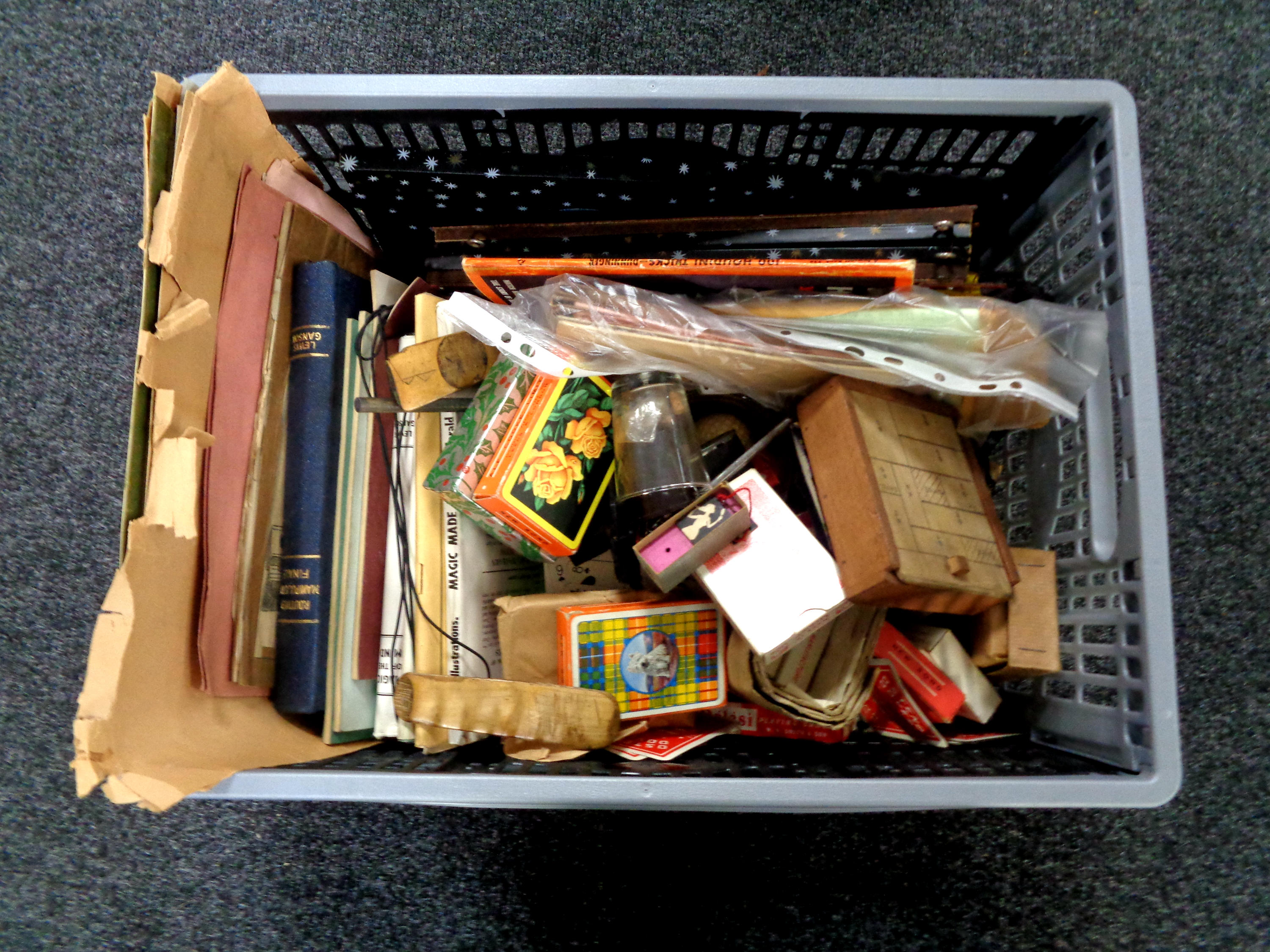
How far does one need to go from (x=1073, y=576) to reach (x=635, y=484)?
0.40 m

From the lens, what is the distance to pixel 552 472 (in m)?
0.65

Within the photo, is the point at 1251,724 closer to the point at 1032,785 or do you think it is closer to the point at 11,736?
the point at 1032,785

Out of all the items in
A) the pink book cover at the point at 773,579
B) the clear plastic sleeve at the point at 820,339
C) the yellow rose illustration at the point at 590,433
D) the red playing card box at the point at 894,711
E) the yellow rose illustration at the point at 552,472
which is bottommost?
the red playing card box at the point at 894,711

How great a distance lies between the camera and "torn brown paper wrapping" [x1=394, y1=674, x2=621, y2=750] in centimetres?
61

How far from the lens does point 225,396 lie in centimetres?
63

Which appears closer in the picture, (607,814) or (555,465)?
(555,465)

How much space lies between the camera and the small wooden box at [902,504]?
0.58 m

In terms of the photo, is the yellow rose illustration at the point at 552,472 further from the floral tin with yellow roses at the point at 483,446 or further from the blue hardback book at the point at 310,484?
the blue hardback book at the point at 310,484

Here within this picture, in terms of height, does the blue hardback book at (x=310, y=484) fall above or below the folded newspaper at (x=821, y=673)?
above

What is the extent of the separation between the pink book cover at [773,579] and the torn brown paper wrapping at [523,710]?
0.13 metres

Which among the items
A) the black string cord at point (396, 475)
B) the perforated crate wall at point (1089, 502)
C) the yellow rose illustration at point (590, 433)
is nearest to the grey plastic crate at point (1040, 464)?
the perforated crate wall at point (1089, 502)

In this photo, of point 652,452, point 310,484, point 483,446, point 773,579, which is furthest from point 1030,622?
point 310,484

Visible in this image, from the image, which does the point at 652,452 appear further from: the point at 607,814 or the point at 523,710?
the point at 607,814

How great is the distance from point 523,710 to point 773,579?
23cm
